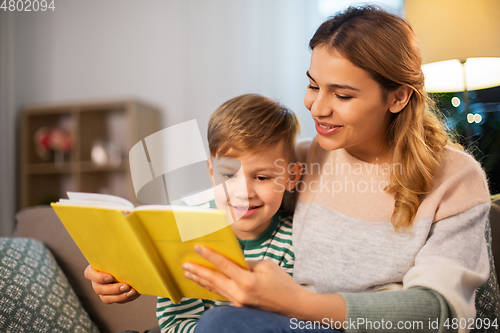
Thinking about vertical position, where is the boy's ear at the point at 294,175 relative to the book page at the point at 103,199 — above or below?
below

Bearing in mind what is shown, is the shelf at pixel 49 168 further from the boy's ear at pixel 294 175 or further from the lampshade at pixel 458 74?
the lampshade at pixel 458 74

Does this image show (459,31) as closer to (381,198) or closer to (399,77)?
(399,77)

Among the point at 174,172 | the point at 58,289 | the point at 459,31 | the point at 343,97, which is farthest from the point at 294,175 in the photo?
the point at 459,31

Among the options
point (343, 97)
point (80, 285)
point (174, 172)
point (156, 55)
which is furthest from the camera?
point (156, 55)

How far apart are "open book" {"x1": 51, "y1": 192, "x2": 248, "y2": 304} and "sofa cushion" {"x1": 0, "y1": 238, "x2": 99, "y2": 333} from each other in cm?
32

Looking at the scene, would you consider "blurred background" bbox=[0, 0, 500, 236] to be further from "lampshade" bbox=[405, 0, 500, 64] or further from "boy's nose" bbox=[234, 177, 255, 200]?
"boy's nose" bbox=[234, 177, 255, 200]

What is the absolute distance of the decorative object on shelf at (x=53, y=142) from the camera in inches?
117

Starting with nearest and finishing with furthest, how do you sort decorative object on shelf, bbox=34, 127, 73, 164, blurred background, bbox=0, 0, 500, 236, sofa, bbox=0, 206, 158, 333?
sofa, bbox=0, 206, 158, 333 → blurred background, bbox=0, 0, 500, 236 → decorative object on shelf, bbox=34, 127, 73, 164

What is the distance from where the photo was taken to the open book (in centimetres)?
63

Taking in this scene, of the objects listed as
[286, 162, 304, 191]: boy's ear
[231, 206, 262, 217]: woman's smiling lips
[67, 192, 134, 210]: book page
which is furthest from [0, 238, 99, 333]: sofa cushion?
[286, 162, 304, 191]: boy's ear

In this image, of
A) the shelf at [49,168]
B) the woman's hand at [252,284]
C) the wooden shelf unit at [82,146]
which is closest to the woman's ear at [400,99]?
the woman's hand at [252,284]

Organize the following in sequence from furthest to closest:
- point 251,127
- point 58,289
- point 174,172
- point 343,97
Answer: point 58,289
point 251,127
point 343,97
point 174,172

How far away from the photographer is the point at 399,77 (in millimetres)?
958

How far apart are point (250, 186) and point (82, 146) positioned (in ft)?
7.67
